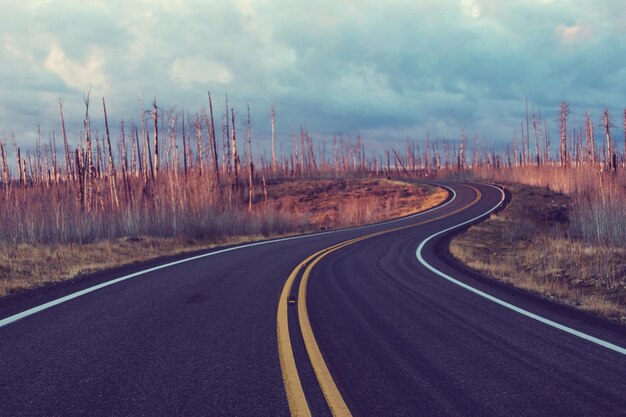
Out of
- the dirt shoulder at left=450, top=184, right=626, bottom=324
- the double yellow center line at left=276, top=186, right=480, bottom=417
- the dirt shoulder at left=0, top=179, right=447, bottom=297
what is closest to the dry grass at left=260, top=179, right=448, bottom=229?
the dirt shoulder at left=0, top=179, right=447, bottom=297

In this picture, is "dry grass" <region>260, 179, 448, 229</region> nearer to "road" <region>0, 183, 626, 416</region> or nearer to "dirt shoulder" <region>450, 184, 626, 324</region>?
"dirt shoulder" <region>450, 184, 626, 324</region>

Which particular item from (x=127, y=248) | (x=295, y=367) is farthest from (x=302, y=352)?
(x=127, y=248)

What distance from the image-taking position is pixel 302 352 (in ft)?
15.9

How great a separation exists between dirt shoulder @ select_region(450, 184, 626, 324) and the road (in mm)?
1229

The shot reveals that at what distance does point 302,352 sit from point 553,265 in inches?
434

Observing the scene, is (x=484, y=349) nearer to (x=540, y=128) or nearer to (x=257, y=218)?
(x=257, y=218)

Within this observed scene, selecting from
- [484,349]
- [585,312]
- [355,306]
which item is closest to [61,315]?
[355,306]

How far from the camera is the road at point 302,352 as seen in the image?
3.64 metres

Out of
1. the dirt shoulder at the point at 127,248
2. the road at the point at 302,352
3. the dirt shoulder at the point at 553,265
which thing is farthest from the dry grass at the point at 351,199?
the road at the point at 302,352

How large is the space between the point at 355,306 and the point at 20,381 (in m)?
4.43

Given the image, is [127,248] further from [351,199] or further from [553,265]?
[351,199]

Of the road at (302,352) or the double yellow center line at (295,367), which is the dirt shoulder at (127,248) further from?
the double yellow center line at (295,367)

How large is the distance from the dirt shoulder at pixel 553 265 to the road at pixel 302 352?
123cm

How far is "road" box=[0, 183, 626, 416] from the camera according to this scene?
11.9ft
